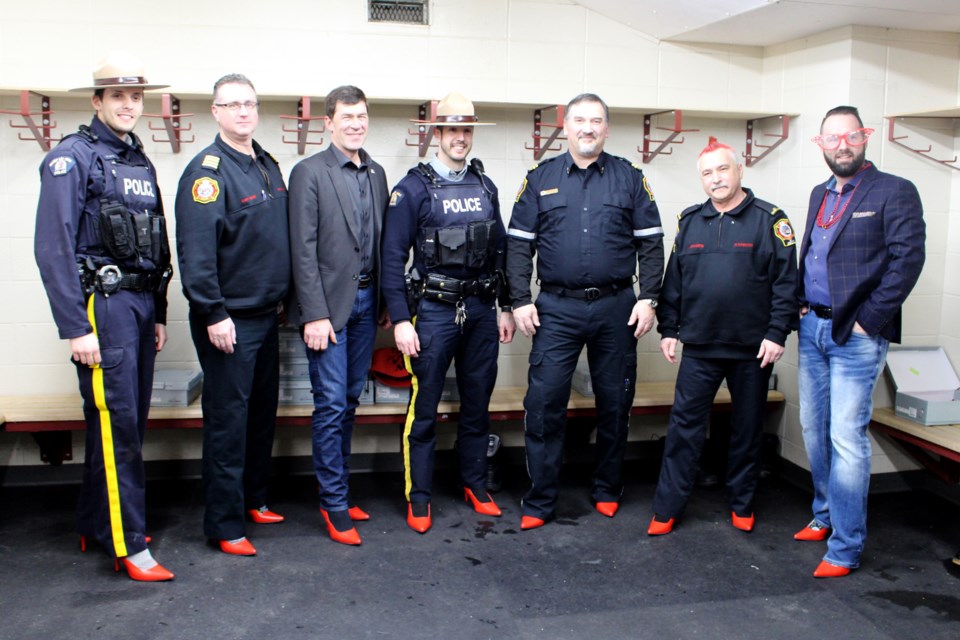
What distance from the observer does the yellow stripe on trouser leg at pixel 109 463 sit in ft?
10.3

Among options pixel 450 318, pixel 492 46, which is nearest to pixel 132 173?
pixel 450 318

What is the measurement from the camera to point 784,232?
11.7 feet

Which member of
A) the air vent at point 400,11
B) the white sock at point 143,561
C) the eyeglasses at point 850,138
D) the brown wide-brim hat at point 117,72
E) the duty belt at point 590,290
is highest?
the air vent at point 400,11

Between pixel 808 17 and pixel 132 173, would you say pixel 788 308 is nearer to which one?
pixel 808 17

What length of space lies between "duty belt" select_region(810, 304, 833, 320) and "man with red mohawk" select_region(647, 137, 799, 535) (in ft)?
0.25

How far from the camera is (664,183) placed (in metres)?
4.65

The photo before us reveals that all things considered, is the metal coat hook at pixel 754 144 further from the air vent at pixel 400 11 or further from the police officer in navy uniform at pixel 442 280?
the air vent at pixel 400 11

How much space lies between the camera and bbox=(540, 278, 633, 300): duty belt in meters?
3.71

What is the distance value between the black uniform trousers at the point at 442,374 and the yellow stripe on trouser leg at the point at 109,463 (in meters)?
1.14

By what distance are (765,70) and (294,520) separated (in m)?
3.18

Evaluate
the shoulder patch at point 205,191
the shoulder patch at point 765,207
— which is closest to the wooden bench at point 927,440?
the shoulder patch at point 765,207

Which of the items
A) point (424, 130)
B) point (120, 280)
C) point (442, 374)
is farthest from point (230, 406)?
point (424, 130)

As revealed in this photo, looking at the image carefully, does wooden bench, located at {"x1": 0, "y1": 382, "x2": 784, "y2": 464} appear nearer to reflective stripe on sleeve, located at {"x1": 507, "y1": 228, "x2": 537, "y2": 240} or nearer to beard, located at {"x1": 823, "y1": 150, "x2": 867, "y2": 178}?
reflective stripe on sleeve, located at {"x1": 507, "y1": 228, "x2": 537, "y2": 240}

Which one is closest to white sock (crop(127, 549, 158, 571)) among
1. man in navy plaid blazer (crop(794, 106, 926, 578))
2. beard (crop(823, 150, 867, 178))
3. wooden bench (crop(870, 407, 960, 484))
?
man in navy plaid blazer (crop(794, 106, 926, 578))
